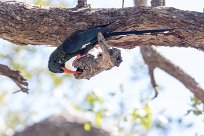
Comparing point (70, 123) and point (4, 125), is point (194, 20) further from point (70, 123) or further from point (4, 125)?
point (4, 125)

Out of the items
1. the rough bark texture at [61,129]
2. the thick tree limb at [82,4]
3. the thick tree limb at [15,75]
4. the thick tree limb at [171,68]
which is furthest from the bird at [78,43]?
the rough bark texture at [61,129]

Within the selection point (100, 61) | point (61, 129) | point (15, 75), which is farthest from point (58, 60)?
point (61, 129)

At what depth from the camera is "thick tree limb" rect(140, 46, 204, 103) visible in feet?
16.5

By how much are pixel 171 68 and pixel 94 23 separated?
228cm

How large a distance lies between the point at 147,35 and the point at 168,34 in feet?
0.37

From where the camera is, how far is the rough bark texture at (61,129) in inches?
301

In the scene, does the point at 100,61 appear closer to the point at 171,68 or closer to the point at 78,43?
the point at 78,43

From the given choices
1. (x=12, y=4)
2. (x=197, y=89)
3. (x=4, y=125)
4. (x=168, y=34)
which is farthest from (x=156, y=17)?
(x=4, y=125)

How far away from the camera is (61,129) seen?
7.73 metres

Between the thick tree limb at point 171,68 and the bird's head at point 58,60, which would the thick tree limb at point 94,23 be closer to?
the bird's head at point 58,60

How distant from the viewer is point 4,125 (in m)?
12.4

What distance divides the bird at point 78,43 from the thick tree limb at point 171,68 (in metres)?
2.16

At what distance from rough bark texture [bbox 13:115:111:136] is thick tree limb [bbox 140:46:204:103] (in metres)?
2.60

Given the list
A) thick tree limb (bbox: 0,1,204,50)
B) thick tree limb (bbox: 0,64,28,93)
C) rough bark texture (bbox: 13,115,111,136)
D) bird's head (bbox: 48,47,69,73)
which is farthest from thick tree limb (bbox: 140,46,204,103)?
rough bark texture (bbox: 13,115,111,136)
